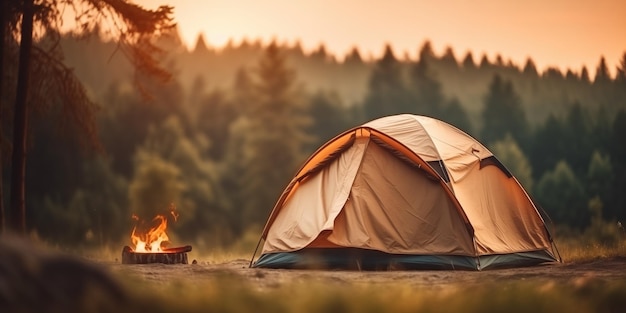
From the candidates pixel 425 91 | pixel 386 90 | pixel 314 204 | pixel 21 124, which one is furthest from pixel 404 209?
pixel 386 90

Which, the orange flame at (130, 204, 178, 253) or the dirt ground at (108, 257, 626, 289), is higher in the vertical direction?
the orange flame at (130, 204, 178, 253)

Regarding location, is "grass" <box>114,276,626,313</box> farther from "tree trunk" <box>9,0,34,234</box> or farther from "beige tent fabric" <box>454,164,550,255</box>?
"tree trunk" <box>9,0,34,234</box>

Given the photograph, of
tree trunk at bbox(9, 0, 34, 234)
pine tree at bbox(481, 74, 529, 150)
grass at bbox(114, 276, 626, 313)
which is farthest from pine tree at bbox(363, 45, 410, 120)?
grass at bbox(114, 276, 626, 313)

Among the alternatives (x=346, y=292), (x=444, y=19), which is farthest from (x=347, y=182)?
(x=444, y=19)

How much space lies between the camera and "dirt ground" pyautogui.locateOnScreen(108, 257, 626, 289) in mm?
10445

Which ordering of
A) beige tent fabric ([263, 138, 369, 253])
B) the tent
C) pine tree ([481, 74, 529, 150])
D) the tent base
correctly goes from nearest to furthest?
the tent base → the tent → beige tent fabric ([263, 138, 369, 253]) → pine tree ([481, 74, 529, 150])

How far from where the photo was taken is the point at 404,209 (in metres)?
13.2

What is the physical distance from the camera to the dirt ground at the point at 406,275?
10445mm

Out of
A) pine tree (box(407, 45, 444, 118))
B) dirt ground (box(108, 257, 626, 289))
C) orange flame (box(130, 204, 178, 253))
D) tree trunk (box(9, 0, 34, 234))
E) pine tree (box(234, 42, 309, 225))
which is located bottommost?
dirt ground (box(108, 257, 626, 289))

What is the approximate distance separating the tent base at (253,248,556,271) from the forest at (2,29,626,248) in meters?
27.7

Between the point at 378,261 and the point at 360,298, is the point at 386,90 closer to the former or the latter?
the point at 378,261

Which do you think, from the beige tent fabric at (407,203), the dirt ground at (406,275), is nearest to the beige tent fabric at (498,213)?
the beige tent fabric at (407,203)

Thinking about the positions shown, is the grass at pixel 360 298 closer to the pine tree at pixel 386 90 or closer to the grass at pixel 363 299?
the grass at pixel 363 299

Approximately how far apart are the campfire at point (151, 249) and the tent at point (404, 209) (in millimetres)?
1274
